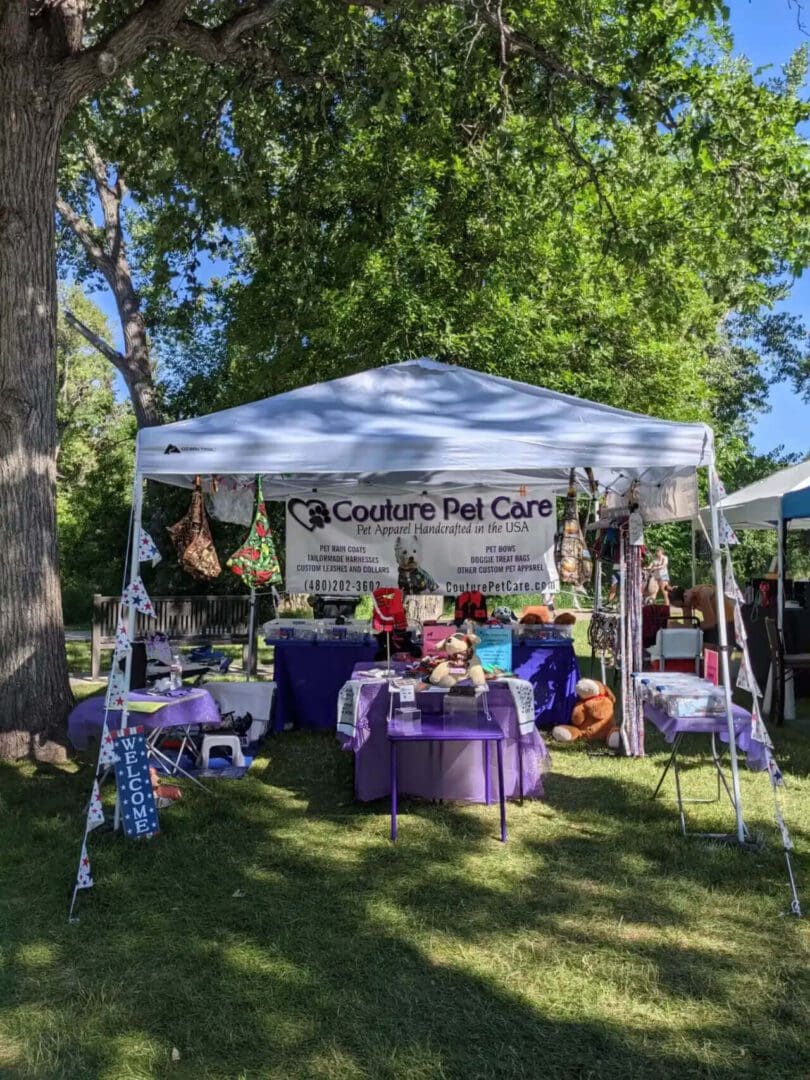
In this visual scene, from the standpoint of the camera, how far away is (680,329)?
15.2 m

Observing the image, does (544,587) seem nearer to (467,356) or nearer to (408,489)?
(408,489)

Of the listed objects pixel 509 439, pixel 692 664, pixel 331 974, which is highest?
pixel 509 439

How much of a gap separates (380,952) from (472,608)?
408 centimetres

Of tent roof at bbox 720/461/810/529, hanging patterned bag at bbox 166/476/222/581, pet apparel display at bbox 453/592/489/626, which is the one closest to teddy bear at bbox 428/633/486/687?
pet apparel display at bbox 453/592/489/626

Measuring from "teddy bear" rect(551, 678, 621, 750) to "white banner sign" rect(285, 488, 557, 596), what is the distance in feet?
2.98

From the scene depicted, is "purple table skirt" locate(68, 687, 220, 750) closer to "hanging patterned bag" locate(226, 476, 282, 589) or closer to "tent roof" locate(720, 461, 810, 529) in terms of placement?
"hanging patterned bag" locate(226, 476, 282, 589)

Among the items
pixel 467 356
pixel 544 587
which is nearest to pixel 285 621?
pixel 544 587

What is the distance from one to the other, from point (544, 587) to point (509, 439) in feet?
9.29

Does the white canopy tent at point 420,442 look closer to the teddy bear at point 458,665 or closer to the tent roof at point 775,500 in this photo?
the teddy bear at point 458,665

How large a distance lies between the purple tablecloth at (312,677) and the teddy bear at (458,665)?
1.88 metres

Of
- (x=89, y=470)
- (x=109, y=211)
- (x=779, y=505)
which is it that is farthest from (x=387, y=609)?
(x=89, y=470)

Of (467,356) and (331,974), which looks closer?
(331,974)

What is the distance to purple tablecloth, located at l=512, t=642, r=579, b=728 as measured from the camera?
7387 millimetres

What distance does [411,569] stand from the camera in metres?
7.39
